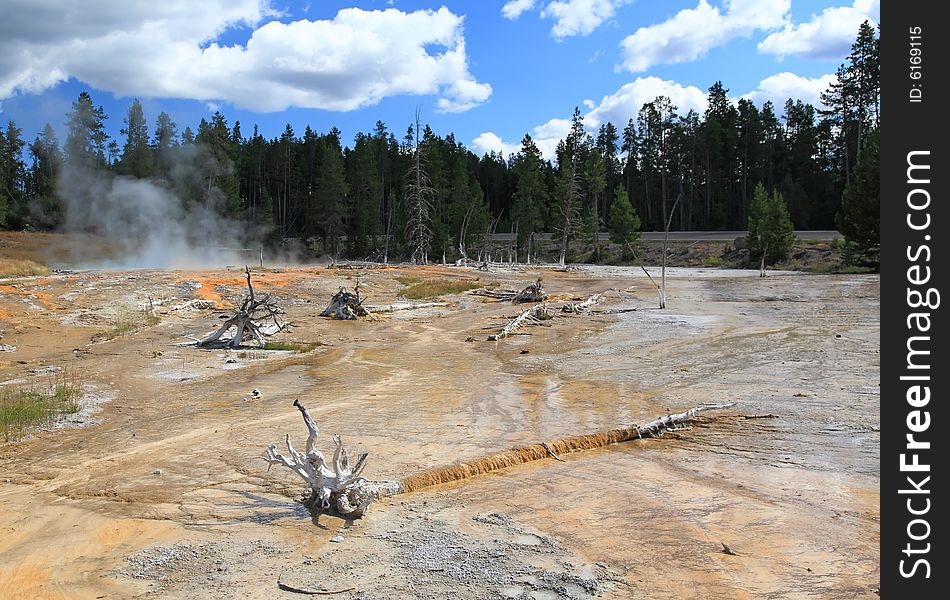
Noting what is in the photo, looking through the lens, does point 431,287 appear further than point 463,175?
No

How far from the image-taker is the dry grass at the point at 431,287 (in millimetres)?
27719

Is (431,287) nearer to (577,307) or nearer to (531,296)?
(531,296)

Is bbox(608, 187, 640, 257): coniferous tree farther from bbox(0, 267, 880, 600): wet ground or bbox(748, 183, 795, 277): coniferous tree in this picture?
bbox(0, 267, 880, 600): wet ground

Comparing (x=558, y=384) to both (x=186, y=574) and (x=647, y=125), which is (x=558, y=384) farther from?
(x=647, y=125)

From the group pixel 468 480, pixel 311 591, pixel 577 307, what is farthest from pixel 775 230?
pixel 311 591

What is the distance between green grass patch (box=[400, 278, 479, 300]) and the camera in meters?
27.6

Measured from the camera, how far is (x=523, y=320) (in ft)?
63.6

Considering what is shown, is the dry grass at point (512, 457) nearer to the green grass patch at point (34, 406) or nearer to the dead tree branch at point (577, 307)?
the green grass patch at point (34, 406)

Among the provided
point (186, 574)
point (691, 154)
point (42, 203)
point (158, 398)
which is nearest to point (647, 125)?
point (691, 154)

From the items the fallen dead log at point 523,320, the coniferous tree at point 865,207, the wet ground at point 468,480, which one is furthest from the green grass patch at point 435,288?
the coniferous tree at point 865,207

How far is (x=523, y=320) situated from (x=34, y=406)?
1227 centimetres

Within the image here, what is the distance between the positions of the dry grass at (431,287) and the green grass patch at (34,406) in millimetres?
16592

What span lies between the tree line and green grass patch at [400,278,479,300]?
12.6 metres

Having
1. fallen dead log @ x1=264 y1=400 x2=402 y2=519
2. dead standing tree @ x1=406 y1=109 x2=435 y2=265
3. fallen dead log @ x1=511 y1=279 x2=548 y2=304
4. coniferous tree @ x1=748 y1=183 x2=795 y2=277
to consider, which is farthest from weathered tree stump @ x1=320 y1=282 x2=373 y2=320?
coniferous tree @ x1=748 y1=183 x2=795 y2=277
